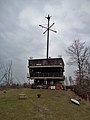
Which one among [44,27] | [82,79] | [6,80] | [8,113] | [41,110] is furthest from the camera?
[6,80]

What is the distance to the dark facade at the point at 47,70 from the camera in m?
32.4

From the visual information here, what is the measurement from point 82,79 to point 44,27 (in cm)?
1253

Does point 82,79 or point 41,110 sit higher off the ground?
point 82,79

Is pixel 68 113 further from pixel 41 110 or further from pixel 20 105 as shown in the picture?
pixel 20 105

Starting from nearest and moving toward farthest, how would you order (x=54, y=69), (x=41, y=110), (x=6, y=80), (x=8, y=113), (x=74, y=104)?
(x=8, y=113) → (x=41, y=110) → (x=74, y=104) → (x=54, y=69) → (x=6, y=80)

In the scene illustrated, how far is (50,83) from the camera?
110ft

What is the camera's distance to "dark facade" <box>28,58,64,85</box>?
32.4 metres

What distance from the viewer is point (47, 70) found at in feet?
108

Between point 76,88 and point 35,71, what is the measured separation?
7237 millimetres

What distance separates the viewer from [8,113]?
1505cm

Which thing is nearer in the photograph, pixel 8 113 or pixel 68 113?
pixel 8 113

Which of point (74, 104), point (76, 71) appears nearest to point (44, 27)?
point (76, 71)

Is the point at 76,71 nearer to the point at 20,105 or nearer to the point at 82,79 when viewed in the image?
the point at 82,79

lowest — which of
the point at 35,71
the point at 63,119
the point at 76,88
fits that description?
the point at 63,119
